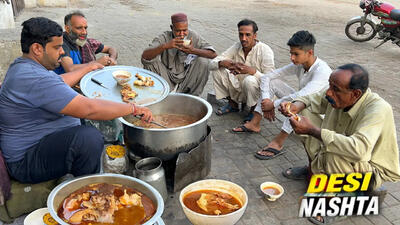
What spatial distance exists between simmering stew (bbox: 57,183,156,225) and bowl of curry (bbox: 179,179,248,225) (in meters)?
0.35

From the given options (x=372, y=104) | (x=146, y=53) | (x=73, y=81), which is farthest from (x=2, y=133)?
(x=372, y=104)

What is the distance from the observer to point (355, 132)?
2.71 metres

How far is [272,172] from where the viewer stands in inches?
149

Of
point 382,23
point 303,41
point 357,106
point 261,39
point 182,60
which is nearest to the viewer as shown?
point 357,106

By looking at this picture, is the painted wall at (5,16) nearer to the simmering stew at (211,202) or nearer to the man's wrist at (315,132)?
the simmering stew at (211,202)

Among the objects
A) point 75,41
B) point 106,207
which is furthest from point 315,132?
point 75,41

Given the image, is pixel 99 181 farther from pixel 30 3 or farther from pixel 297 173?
pixel 30 3

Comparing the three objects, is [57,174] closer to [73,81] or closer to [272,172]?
[73,81]

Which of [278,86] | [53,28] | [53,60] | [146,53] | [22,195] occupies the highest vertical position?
[53,28]

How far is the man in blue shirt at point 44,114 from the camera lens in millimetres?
2553

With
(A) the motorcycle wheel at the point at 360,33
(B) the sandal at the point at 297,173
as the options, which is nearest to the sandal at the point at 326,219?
(B) the sandal at the point at 297,173

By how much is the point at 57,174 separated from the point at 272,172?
226 centimetres

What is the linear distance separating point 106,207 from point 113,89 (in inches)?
58.0

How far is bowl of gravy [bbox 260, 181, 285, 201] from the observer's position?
3217mm
